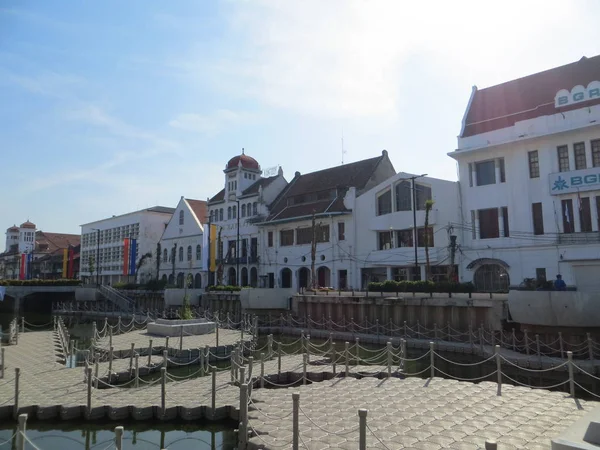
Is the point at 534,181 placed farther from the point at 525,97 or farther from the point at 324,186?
the point at 324,186

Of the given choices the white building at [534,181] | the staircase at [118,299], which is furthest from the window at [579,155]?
the staircase at [118,299]

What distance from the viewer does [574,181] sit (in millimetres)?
31953

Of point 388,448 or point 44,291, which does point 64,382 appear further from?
point 44,291

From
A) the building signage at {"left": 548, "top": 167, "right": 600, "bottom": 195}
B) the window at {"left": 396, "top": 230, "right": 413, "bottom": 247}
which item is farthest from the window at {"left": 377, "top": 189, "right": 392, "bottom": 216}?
the building signage at {"left": 548, "top": 167, "right": 600, "bottom": 195}

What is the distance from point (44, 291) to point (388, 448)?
63.7 metres

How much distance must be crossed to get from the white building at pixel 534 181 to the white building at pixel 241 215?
79.3 ft

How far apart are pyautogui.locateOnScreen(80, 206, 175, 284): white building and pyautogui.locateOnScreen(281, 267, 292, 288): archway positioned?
102 feet

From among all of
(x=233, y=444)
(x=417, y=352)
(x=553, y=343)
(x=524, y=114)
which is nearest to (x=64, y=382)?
(x=233, y=444)

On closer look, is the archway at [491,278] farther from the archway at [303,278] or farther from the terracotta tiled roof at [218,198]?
the terracotta tiled roof at [218,198]

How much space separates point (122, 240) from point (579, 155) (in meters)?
68.5

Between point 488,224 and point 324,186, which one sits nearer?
point 488,224

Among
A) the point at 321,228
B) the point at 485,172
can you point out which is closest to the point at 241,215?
the point at 321,228

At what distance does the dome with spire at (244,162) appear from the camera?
5938cm

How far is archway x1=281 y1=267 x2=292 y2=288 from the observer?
50844 millimetres
